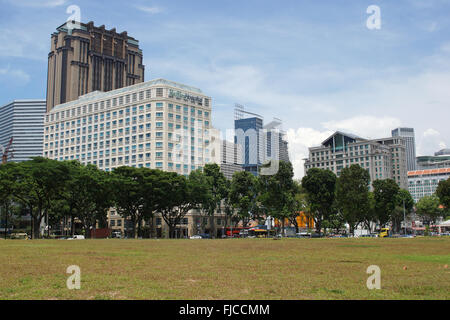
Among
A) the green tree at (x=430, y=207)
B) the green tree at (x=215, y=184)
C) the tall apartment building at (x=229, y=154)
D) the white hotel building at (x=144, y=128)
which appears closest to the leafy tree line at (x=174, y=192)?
the green tree at (x=215, y=184)

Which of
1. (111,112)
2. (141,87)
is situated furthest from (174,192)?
(111,112)

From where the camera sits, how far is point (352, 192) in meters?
90.2

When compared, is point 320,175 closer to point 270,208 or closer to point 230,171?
point 270,208

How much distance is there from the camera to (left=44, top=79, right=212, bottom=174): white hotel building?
12875 centimetres

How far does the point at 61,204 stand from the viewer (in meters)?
101

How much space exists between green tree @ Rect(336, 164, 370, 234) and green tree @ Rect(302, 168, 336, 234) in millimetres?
3383

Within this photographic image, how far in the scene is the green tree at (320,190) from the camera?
95.1 m

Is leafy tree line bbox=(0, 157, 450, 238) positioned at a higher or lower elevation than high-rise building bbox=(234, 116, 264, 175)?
lower

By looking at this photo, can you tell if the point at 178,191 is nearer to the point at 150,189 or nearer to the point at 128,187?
the point at 150,189

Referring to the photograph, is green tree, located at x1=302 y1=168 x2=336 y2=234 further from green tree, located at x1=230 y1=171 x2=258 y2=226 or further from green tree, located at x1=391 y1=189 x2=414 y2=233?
green tree, located at x1=391 y1=189 x2=414 y2=233

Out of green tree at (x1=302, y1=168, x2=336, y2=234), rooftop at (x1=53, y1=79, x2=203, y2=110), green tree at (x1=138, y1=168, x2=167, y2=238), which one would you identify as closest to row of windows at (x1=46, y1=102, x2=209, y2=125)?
rooftop at (x1=53, y1=79, x2=203, y2=110)

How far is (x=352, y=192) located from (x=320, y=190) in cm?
745

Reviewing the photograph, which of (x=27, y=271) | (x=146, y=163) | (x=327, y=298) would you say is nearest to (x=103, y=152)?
(x=146, y=163)
